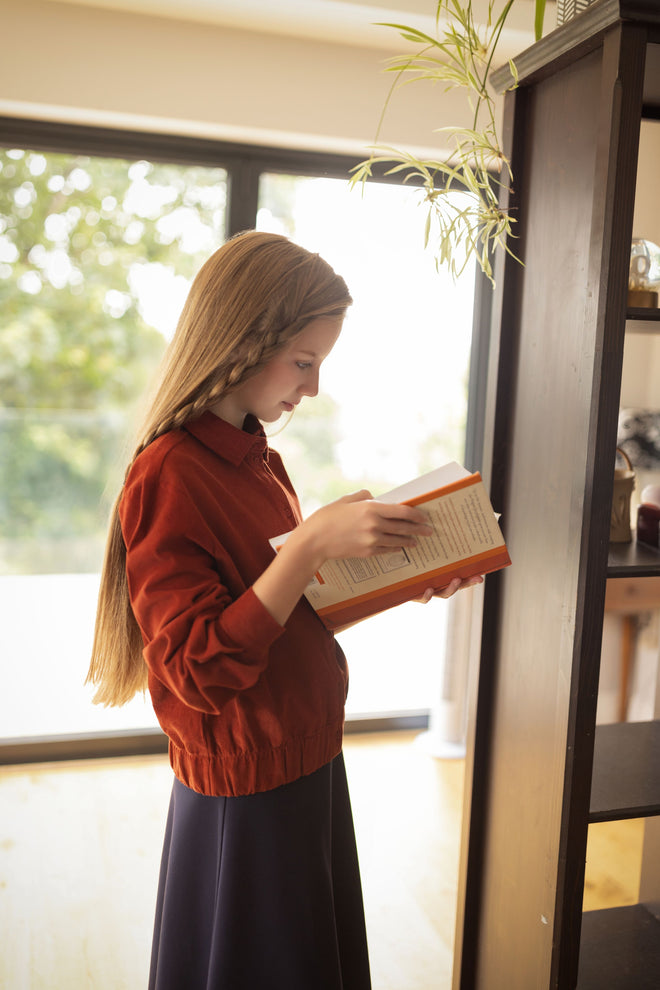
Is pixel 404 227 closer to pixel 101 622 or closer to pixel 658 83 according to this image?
pixel 658 83

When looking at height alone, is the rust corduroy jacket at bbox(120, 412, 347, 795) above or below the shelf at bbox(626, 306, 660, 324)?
below

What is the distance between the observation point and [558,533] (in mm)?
1460

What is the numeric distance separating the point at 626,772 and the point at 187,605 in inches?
38.3

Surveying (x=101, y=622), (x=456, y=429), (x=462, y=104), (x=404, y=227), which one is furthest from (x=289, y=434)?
(x=101, y=622)

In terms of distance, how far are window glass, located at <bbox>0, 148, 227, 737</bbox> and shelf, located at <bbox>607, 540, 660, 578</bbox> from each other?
179cm

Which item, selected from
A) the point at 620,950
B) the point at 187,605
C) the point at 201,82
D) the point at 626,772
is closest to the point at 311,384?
the point at 187,605

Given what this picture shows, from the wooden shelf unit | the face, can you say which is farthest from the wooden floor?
the face

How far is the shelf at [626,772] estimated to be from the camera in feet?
4.79

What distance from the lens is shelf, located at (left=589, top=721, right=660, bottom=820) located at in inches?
57.5

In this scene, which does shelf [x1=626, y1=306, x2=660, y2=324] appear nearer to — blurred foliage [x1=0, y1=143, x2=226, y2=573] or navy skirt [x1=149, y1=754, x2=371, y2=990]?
navy skirt [x1=149, y1=754, x2=371, y2=990]

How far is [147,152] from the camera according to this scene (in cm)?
293

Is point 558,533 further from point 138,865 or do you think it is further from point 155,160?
point 155,160

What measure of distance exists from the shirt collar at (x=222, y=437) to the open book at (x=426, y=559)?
0.15 meters

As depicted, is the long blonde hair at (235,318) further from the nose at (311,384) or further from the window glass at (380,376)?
the window glass at (380,376)
